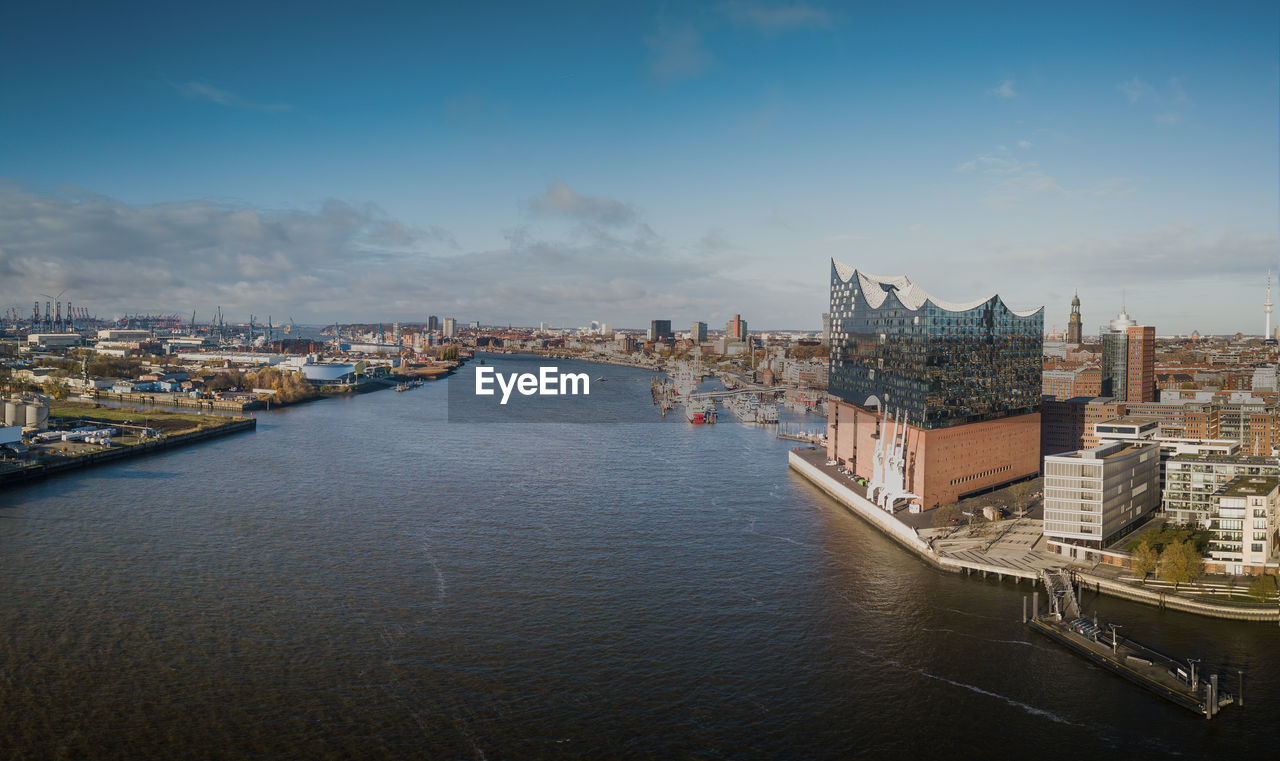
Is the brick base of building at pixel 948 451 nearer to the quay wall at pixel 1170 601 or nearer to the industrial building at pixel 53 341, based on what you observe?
the quay wall at pixel 1170 601

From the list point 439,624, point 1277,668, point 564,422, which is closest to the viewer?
point 1277,668

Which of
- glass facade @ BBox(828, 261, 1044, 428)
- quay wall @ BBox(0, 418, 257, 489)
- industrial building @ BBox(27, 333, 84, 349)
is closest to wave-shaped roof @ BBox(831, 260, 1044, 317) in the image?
glass facade @ BBox(828, 261, 1044, 428)

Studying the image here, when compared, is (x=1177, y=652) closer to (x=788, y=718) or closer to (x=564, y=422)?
(x=788, y=718)

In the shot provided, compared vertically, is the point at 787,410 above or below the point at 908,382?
below

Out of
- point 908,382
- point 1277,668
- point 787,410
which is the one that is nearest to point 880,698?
point 1277,668

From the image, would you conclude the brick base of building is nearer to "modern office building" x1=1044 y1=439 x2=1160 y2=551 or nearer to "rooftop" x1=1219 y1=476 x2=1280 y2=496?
"modern office building" x1=1044 y1=439 x2=1160 y2=551

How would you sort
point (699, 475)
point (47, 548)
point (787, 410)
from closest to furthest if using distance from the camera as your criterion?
1. point (47, 548)
2. point (699, 475)
3. point (787, 410)

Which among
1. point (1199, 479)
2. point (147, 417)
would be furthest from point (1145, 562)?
point (147, 417)
